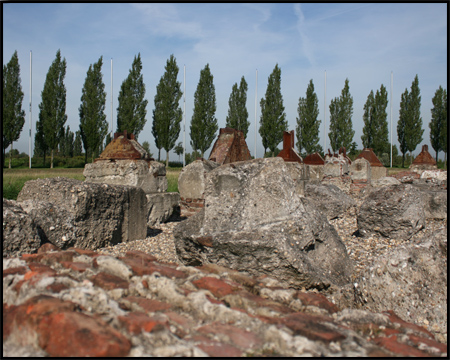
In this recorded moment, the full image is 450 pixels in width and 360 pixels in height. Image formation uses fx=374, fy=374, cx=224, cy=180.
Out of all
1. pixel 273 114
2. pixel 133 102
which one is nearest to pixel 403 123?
pixel 273 114

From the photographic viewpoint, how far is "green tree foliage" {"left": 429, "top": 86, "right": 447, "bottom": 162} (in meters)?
37.2

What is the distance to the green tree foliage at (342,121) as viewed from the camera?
3647cm

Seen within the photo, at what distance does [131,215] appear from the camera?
17.5 feet

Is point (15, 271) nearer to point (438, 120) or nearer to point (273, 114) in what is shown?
point (273, 114)

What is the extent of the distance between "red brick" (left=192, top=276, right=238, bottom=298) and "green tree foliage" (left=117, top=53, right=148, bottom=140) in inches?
1126

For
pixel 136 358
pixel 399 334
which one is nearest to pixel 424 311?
pixel 399 334

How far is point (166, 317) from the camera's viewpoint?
182cm

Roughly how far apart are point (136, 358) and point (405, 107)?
41847 millimetres

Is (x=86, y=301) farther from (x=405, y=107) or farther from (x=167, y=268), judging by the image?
(x=405, y=107)

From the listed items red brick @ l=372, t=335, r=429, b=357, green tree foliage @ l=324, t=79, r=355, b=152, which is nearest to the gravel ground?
red brick @ l=372, t=335, r=429, b=357

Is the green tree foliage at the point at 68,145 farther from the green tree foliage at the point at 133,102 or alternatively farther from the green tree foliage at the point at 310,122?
the green tree foliage at the point at 310,122

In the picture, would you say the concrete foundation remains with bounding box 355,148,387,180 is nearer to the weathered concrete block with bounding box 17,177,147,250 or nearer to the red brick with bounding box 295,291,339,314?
the weathered concrete block with bounding box 17,177,147,250

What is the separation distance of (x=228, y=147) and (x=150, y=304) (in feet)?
20.8

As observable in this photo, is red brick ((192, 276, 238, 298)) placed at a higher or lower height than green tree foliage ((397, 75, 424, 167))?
lower
